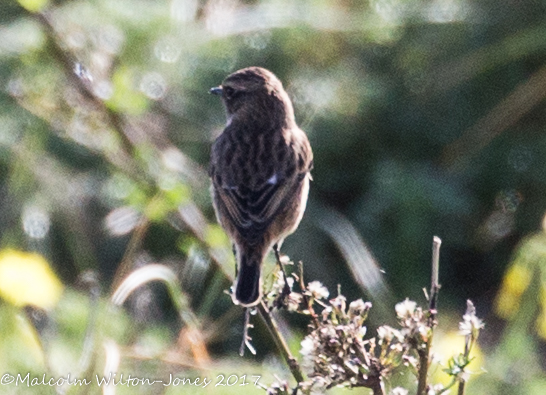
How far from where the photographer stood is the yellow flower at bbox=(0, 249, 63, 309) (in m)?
3.77

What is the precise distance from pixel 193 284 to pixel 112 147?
830mm

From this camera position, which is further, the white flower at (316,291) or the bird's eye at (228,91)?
the bird's eye at (228,91)

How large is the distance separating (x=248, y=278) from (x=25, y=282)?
1135 millimetres

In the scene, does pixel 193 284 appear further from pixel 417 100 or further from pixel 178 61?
pixel 417 100

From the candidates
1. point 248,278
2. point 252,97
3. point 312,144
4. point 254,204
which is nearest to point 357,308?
point 248,278

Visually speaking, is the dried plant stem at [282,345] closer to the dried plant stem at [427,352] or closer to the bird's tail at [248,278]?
the bird's tail at [248,278]

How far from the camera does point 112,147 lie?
502cm

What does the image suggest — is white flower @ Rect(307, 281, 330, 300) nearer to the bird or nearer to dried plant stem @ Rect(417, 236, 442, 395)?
dried plant stem @ Rect(417, 236, 442, 395)

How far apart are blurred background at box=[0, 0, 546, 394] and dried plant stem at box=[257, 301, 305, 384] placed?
1890 millimetres

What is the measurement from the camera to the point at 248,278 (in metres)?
3.25

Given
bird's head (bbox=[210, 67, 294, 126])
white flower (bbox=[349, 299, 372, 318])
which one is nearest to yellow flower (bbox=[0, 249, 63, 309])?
bird's head (bbox=[210, 67, 294, 126])

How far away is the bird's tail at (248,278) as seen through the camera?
285cm

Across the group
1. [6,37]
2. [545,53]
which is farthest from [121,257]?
[545,53]

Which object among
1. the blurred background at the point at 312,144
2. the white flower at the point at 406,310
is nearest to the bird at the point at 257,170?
the blurred background at the point at 312,144
